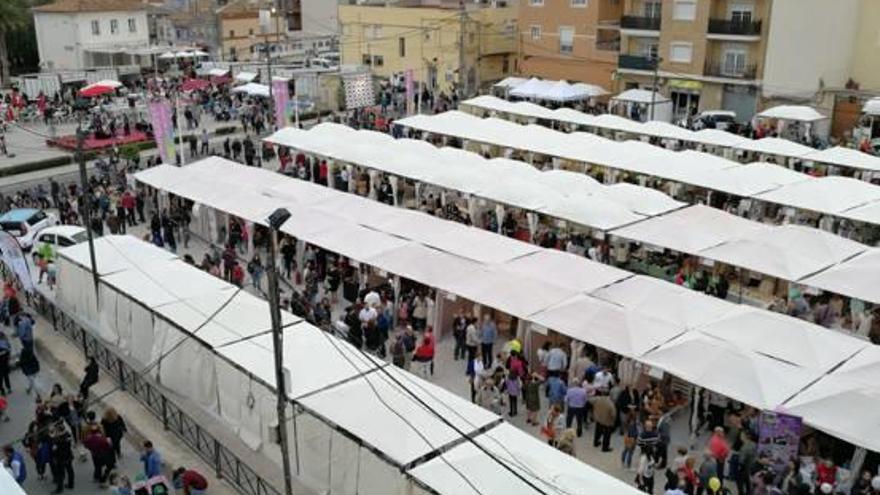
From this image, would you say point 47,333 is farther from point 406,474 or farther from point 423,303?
point 406,474

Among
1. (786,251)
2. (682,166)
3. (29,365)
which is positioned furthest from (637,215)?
(29,365)

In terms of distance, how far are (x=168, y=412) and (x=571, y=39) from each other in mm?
37467

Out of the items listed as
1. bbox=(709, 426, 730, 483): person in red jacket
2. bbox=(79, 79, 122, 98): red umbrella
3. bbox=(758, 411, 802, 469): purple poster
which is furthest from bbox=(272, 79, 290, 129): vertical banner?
bbox=(758, 411, 802, 469): purple poster

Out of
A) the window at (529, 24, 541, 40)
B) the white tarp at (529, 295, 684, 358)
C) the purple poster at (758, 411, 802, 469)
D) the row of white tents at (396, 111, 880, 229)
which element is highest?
the window at (529, 24, 541, 40)

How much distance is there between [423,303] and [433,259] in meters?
0.97

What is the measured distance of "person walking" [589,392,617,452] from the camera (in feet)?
45.5

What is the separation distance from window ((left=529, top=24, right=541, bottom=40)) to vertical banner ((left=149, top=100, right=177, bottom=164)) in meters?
26.1

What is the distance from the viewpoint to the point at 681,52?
42.4 meters

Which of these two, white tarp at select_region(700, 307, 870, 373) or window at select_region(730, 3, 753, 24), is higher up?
window at select_region(730, 3, 753, 24)

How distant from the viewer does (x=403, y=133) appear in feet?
120

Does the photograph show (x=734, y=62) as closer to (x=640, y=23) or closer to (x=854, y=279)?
(x=640, y=23)

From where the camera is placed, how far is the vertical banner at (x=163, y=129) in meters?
28.7

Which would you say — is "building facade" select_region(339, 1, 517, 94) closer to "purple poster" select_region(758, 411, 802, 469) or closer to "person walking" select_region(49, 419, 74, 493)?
"person walking" select_region(49, 419, 74, 493)

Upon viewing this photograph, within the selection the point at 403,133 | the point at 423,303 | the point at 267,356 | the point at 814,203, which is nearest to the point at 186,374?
the point at 267,356
